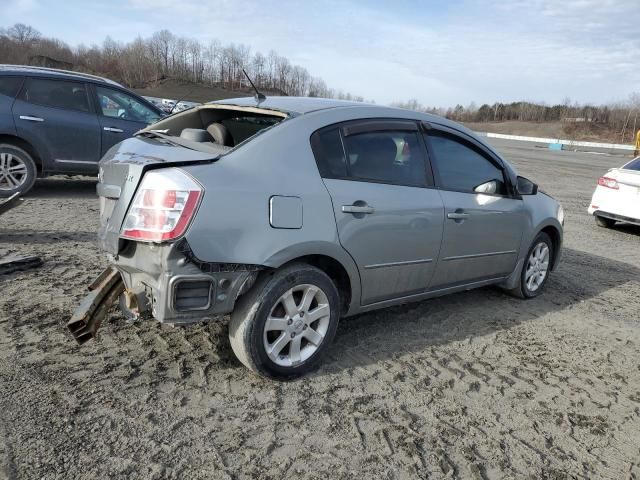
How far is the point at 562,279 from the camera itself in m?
6.01

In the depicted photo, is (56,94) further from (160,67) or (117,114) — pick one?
A: (160,67)

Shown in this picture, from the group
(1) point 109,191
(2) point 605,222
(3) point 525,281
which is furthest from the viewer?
(2) point 605,222

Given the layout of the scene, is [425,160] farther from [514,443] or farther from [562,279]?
[562,279]

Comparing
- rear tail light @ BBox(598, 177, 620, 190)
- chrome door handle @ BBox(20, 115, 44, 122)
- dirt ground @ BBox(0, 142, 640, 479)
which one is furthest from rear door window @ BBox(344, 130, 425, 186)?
rear tail light @ BBox(598, 177, 620, 190)

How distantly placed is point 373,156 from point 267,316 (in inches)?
53.5

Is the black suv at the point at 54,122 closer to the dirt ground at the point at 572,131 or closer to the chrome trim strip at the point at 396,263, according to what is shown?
the chrome trim strip at the point at 396,263

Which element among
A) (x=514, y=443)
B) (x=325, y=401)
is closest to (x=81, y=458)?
(x=325, y=401)

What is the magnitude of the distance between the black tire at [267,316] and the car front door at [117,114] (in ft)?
19.1

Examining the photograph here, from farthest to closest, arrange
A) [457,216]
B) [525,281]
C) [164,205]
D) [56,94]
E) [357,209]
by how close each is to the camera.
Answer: [56,94], [525,281], [457,216], [357,209], [164,205]

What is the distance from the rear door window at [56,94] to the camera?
7.46m

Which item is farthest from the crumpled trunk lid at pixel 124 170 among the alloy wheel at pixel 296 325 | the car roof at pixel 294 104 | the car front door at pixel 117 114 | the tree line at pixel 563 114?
the tree line at pixel 563 114

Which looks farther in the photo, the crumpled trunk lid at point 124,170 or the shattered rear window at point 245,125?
the shattered rear window at point 245,125

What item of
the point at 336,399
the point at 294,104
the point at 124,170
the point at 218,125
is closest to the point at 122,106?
the point at 218,125

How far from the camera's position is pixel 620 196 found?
29.4 ft
